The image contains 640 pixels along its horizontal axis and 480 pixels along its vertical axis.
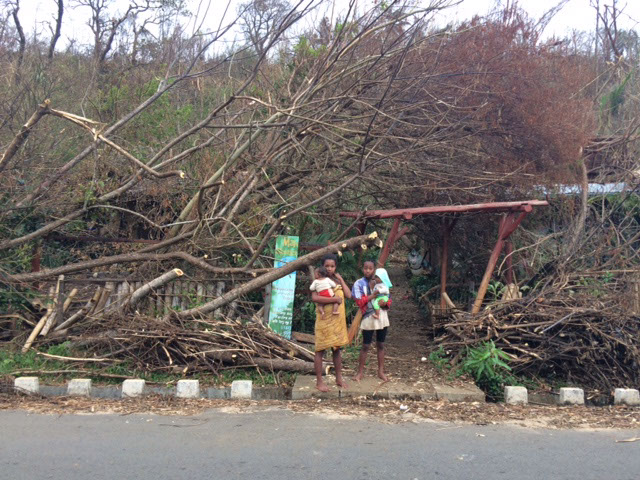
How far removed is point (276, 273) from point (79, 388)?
2773 millimetres

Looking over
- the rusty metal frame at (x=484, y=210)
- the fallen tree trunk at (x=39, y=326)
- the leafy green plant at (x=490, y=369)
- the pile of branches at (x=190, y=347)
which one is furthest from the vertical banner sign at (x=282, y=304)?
the fallen tree trunk at (x=39, y=326)

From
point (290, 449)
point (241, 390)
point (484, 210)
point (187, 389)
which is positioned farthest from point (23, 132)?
point (484, 210)

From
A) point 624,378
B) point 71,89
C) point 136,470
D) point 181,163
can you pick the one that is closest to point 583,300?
point 624,378

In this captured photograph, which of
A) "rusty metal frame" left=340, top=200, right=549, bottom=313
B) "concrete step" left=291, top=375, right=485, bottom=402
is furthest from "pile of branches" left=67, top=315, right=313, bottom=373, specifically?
"rusty metal frame" left=340, top=200, right=549, bottom=313

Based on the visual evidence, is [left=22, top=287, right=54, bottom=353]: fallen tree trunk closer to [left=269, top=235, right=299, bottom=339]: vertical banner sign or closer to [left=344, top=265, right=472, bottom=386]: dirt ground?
[left=269, top=235, right=299, bottom=339]: vertical banner sign

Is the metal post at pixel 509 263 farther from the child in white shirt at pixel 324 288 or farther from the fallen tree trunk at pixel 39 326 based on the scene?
the fallen tree trunk at pixel 39 326

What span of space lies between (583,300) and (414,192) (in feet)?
11.6

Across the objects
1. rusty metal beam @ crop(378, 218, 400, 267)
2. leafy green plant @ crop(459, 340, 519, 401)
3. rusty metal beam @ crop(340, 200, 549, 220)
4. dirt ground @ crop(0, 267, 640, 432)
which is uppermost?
rusty metal beam @ crop(340, 200, 549, 220)

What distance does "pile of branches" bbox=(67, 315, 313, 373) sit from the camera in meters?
7.24

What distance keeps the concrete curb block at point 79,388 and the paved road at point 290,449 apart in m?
0.80

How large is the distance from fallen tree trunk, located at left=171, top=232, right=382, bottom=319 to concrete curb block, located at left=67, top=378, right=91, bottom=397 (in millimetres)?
1322

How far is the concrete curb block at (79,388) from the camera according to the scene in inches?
266

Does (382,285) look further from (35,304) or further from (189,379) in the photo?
(35,304)

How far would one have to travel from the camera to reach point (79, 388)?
6.76 meters
